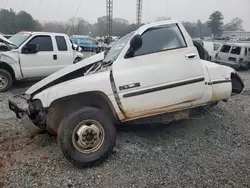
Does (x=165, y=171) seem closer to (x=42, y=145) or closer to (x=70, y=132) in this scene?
(x=70, y=132)

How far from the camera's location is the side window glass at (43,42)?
7.60 meters

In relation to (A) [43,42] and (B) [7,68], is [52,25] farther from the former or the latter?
(B) [7,68]

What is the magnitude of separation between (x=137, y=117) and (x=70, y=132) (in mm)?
1003

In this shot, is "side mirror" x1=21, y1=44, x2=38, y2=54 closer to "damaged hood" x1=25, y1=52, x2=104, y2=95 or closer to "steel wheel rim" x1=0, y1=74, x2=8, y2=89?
"steel wheel rim" x1=0, y1=74, x2=8, y2=89

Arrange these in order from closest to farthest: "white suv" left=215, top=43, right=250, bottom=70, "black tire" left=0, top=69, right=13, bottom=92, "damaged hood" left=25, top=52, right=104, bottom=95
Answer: "damaged hood" left=25, top=52, right=104, bottom=95 → "black tire" left=0, top=69, right=13, bottom=92 → "white suv" left=215, top=43, right=250, bottom=70

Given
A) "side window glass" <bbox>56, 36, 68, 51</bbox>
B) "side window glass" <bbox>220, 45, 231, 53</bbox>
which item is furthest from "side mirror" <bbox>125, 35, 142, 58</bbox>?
"side window glass" <bbox>220, 45, 231, 53</bbox>

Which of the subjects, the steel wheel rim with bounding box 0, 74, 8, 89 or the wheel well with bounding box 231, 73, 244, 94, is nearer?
the wheel well with bounding box 231, 73, 244, 94

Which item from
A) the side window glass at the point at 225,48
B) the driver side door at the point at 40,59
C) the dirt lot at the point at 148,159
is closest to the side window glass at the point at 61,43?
the driver side door at the point at 40,59

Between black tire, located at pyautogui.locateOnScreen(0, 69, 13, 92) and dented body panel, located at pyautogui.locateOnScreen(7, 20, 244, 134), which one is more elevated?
dented body panel, located at pyautogui.locateOnScreen(7, 20, 244, 134)

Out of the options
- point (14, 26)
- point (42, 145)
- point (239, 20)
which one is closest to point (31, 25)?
point (14, 26)

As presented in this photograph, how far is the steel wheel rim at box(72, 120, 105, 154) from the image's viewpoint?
3.03 m

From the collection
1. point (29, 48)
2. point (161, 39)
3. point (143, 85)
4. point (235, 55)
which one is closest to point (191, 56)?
point (161, 39)

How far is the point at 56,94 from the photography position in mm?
3121

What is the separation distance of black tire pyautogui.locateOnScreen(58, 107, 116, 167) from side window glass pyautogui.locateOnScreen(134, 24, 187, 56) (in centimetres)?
119
